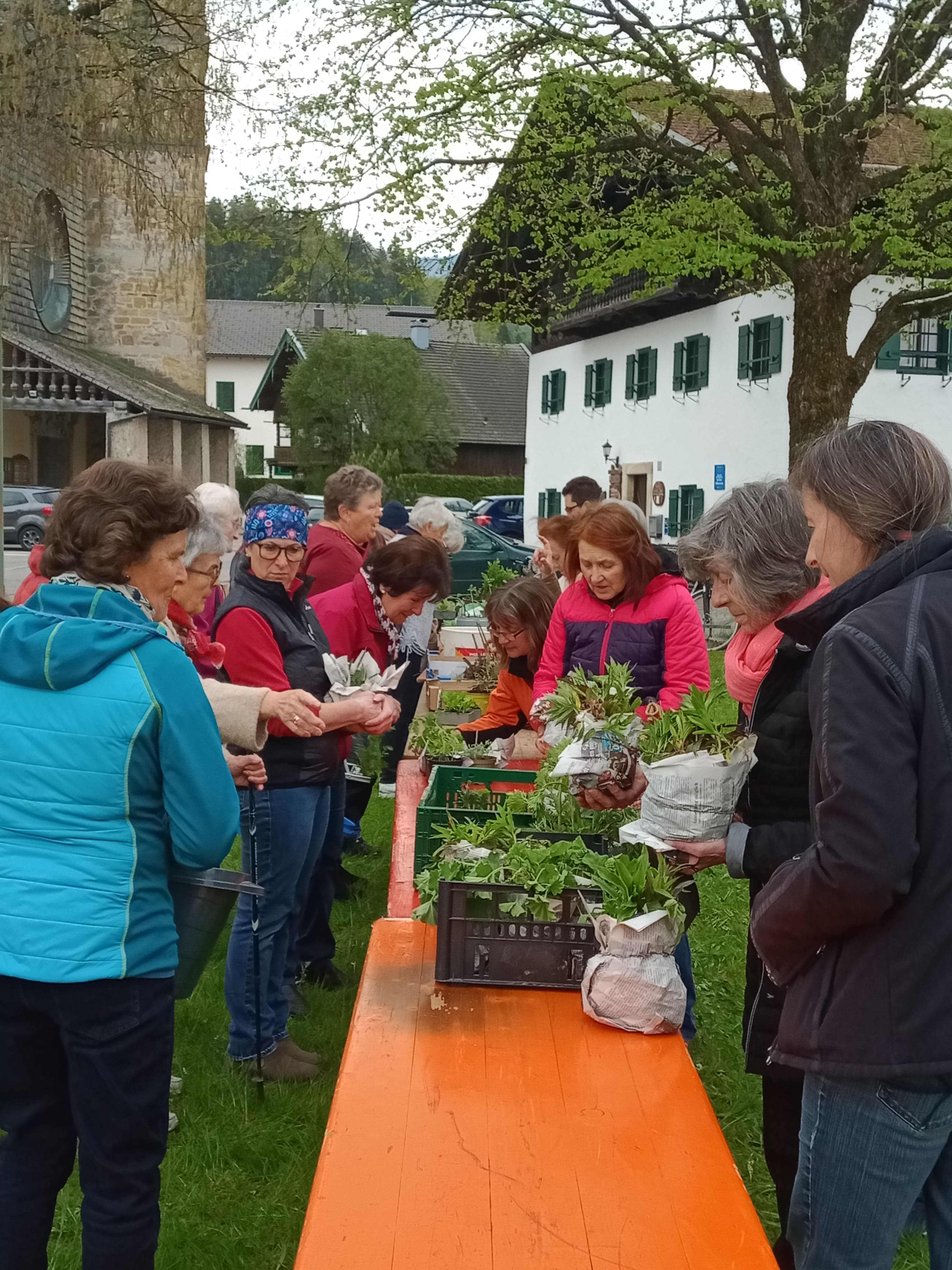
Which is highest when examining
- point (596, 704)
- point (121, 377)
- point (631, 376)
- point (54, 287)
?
point (54, 287)

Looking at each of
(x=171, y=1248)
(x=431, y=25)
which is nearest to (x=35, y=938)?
(x=171, y=1248)

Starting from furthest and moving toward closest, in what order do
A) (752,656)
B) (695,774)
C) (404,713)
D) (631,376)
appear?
1. (631,376)
2. (404,713)
3. (752,656)
4. (695,774)

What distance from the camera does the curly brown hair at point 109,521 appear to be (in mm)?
2508

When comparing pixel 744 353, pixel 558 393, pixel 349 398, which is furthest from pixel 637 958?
pixel 349 398

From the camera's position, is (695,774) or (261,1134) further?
(261,1134)

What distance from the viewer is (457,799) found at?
3.91 metres

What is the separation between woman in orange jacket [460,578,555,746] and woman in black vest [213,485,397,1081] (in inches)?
54.7

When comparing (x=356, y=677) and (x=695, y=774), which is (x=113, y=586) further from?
(x=356, y=677)

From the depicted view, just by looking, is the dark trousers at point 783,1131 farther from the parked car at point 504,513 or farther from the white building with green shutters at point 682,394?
the parked car at point 504,513

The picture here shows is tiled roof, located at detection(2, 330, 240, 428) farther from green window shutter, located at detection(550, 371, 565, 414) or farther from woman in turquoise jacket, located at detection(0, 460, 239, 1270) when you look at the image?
woman in turquoise jacket, located at detection(0, 460, 239, 1270)

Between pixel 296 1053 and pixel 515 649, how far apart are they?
1.95 metres

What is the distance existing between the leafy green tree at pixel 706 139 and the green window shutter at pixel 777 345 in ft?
24.3

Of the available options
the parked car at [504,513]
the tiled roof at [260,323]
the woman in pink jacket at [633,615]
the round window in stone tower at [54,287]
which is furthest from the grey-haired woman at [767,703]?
the tiled roof at [260,323]

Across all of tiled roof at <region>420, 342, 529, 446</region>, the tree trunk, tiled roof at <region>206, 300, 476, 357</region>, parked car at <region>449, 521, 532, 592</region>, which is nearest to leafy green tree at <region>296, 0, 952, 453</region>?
the tree trunk
